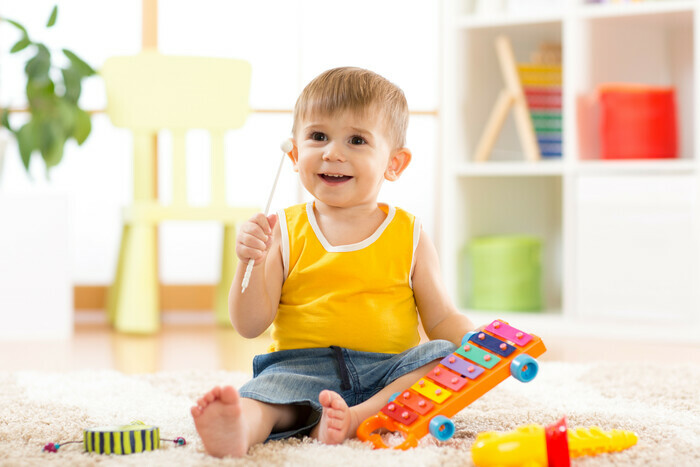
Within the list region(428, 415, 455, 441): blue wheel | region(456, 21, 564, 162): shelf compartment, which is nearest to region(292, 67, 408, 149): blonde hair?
region(428, 415, 455, 441): blue wheel

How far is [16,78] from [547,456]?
2.20m

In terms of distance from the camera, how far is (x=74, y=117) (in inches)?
86.6

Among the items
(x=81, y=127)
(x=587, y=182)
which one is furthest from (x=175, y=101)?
(x=587, y=182)

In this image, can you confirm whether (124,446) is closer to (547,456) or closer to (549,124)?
(547,456)

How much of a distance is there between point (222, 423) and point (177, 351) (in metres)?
0.98

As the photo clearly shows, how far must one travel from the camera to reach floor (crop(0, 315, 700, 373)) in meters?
1.62

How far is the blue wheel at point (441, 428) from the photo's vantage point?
0.89 metres

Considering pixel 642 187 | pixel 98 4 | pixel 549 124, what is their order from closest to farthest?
pixel 642 187
pixel 549 124
pixel 98 4

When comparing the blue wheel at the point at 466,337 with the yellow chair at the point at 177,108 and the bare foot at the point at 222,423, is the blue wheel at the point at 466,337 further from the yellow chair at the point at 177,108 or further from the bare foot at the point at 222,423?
the yellow chair at the point at 177,108

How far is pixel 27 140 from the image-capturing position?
7.14 feet

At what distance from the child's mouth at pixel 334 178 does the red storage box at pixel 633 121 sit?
1.14 m

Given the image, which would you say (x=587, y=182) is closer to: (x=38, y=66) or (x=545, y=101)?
(x=545, y=101)

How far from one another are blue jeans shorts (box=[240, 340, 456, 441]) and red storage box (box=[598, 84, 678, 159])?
3.79ft

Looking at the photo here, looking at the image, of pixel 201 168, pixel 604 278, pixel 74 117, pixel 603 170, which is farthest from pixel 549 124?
pixel 74 117
